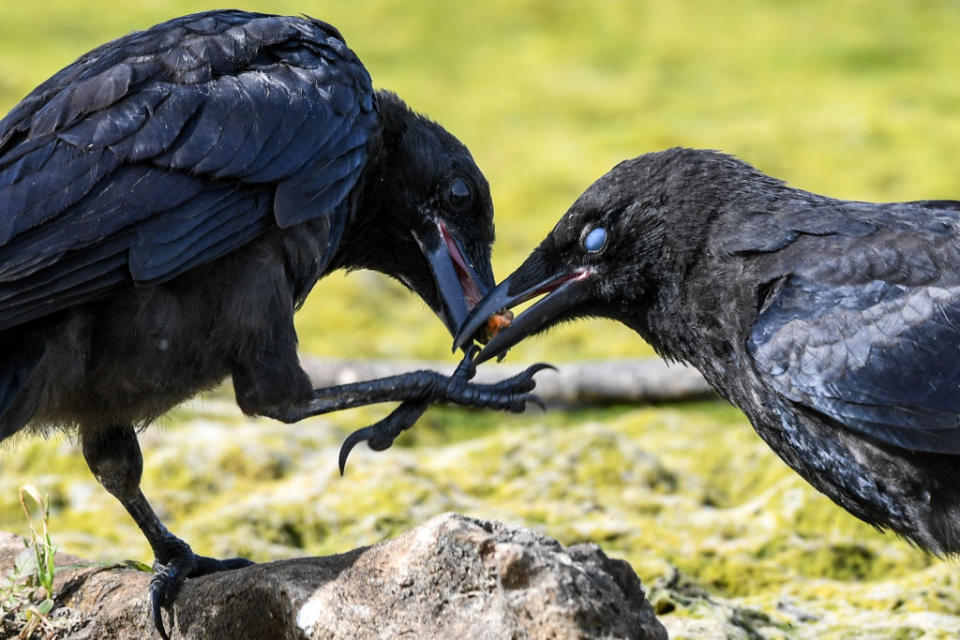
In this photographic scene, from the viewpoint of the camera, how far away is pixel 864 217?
436 cm

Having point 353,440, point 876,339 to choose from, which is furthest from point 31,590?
point 876,339

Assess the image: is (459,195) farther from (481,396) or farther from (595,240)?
(481,396)

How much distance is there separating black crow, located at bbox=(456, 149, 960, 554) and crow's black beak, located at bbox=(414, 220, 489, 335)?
333 mm

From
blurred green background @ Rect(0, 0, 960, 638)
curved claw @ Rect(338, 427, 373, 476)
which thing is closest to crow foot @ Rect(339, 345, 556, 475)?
curved claw @ Rect(338, 427, 373, 476)

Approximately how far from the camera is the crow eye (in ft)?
17.2

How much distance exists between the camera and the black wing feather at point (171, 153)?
13.3ft

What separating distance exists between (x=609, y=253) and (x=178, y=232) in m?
1.52

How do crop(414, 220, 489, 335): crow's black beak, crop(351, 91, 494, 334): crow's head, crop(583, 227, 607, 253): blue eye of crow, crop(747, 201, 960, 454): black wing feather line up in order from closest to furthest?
crop(747, 201, 960, 454): black wing feather
crop(583, 227, 607, 253): blue eye of crow
crop(414, 220, 489, 335): crow's black beak
crop(351, 91, 494, 334): crow's head

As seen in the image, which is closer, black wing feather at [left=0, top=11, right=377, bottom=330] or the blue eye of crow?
black wing feather at [left=0, top=11, right=377, bottom=330]

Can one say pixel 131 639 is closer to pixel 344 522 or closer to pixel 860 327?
pixel 344 522

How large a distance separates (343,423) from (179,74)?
293 cm

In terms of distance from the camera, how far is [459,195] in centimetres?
524

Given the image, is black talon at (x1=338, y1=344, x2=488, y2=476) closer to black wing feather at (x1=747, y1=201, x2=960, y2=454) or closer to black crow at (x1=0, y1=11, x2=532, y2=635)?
black crow at (x1=0, y1=11, x2=532, y2=635)

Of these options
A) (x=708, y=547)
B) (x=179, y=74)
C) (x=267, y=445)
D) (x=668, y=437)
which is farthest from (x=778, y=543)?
(x=179, y=74)
